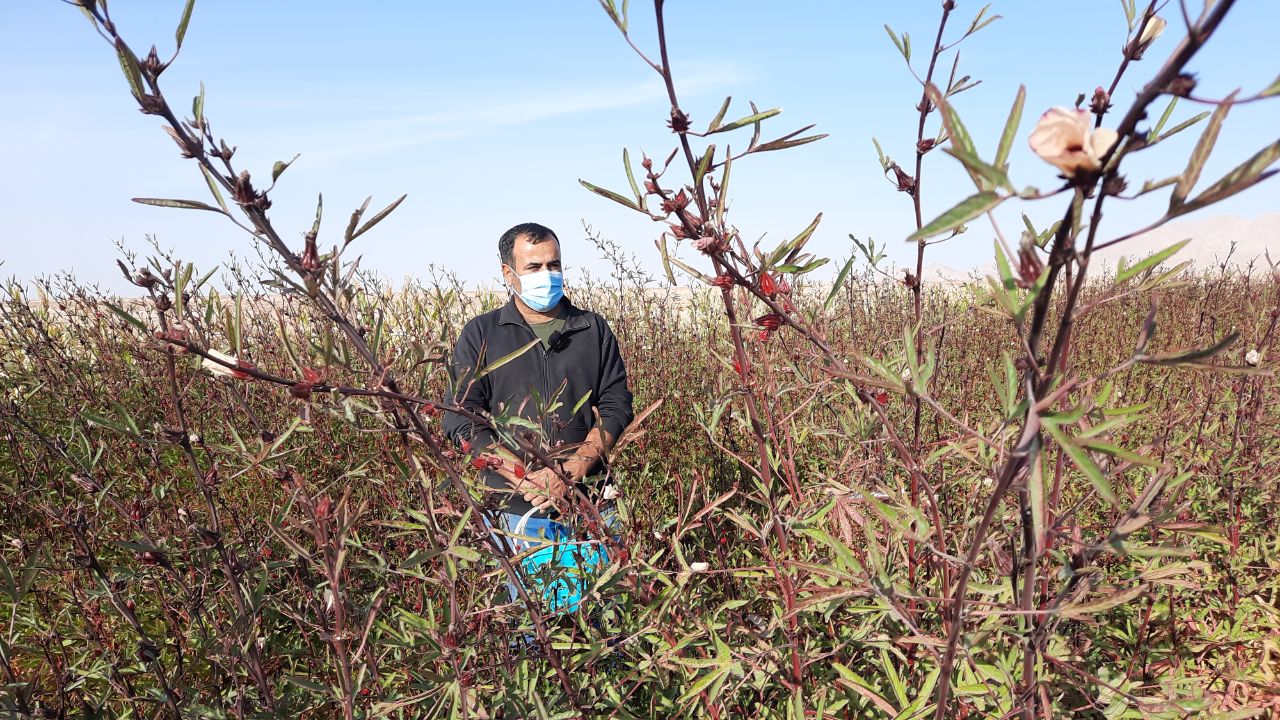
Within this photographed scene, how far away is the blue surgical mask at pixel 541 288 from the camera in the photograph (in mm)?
2850

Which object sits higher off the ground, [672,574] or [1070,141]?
[1070,141]

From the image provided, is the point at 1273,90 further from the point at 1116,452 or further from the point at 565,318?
the point at 565,318

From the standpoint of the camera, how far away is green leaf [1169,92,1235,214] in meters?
0.49

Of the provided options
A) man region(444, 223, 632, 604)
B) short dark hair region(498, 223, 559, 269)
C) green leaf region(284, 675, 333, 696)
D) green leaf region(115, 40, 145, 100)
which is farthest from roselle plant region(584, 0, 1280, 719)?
short dark hair region(498, 223, 559, 269)

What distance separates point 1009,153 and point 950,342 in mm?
5181

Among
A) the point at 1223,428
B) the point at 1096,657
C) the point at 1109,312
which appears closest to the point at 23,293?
the point at 1096,657

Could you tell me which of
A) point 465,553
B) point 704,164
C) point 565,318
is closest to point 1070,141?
point 704,164

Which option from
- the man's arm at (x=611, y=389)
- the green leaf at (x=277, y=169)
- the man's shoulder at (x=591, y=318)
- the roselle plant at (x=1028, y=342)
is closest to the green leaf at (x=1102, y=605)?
the roselle plant at (x=1028, y=342)

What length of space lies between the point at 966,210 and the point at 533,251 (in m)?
2.53

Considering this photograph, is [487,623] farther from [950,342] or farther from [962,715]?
[950,342]

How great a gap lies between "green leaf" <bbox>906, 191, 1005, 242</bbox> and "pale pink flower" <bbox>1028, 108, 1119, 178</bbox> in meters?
0.06

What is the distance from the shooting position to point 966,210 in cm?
47

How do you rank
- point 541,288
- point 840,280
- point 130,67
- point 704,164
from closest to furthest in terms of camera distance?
point 130,67 → point 704,164 → point 840,280 → point 541,288

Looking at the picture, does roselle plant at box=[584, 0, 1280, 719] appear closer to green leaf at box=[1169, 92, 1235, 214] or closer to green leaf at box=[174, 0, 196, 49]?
green leaf at box=[1169, 92, 1235, 214]
